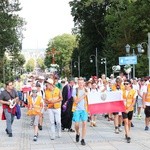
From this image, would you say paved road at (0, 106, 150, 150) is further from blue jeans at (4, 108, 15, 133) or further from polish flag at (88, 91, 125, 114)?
polish flag at (88, 91, 125, 114)

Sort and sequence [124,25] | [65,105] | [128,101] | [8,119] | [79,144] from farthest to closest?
[124,25]
[65,105]
[8,119]
[128,101]
[79,144]

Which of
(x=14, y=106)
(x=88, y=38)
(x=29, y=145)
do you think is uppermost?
(x=88, y=38)

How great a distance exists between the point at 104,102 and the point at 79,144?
216cm

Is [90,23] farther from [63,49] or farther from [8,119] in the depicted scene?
[63,49]

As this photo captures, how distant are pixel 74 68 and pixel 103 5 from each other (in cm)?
5259

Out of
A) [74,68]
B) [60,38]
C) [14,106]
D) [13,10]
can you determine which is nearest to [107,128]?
[14,106]

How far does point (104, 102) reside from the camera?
1451cm

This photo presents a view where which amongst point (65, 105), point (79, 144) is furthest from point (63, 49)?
point (79, 144)

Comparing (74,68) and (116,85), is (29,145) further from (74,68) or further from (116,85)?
(74,68)

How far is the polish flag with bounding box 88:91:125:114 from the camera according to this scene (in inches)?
564

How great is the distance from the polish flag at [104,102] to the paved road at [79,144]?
0.79 m

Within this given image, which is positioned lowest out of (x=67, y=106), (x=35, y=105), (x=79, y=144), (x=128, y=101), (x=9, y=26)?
(x=79, y=144)

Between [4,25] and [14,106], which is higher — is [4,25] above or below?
above

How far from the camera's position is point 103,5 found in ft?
214
